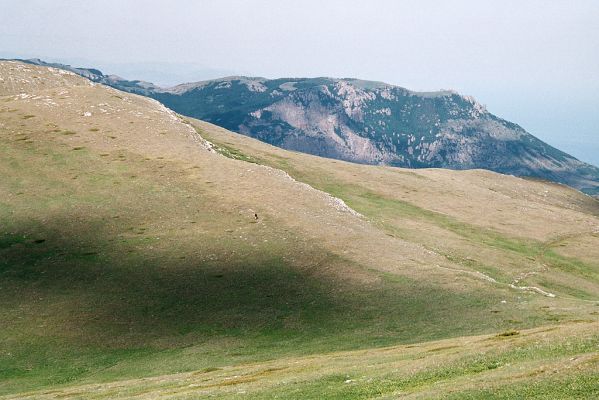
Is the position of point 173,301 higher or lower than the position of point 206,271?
lower

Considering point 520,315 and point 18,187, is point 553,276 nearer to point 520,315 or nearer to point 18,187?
point 520,315

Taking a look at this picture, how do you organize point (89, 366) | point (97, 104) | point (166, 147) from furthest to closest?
1. point (97, 104)
2. point (166, 147)
3. point (89, 366)

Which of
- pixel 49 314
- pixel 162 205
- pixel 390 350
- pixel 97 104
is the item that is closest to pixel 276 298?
pixel 390 350

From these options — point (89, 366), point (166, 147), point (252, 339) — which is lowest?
point (89, 366)

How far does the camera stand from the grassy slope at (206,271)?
6925 cm

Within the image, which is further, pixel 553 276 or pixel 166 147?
pixel 166 147

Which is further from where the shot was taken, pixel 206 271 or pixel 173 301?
pixel 206 271

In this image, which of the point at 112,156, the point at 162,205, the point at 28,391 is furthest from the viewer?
the point at 112,156

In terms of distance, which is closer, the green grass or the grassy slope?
the green grass

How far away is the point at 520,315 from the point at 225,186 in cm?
7246

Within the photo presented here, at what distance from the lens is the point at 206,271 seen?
294 feet

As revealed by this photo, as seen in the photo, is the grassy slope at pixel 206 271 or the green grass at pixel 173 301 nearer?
the green grass at pixel 173 301

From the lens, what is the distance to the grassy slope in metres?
69.2

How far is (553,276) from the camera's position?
404 ft
